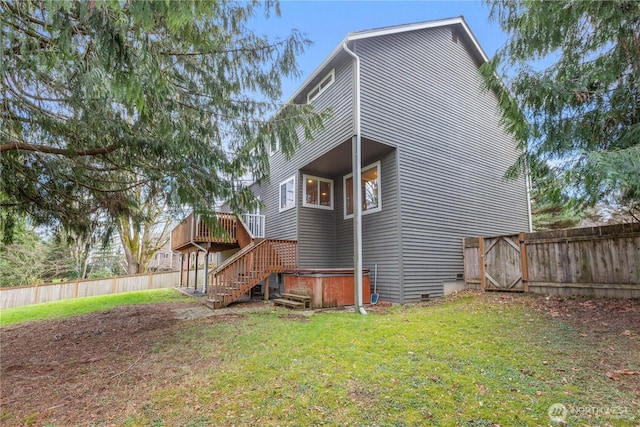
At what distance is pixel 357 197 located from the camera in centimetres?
824

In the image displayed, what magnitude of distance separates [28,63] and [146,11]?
9.64 feet

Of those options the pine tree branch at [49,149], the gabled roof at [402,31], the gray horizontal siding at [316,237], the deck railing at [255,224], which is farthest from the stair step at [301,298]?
the pine tree branch at [49,149]

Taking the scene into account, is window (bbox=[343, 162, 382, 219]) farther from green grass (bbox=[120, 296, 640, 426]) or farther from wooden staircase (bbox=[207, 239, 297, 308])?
green grass (bbox=[120, 296, 640, 426])

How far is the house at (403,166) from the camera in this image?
8.97m

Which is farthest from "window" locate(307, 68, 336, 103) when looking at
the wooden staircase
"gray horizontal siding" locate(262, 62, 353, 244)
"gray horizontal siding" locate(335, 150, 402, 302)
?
the wooden staircase

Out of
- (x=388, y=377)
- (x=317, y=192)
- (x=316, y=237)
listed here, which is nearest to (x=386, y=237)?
(x=316, y=237)

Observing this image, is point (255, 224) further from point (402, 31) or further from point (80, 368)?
point (80, 368)

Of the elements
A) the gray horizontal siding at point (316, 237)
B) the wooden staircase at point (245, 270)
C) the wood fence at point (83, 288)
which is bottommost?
the wood fence at point (83, 288)

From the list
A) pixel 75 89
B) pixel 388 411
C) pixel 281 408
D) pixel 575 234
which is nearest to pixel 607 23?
pixel 575 234

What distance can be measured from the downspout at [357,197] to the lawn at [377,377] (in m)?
1.80

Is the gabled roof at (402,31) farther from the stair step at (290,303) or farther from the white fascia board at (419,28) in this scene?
the stair step at (290,303)

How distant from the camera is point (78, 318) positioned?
29.8 feet

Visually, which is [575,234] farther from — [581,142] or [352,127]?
[352,127]

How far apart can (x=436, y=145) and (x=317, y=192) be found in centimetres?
435
